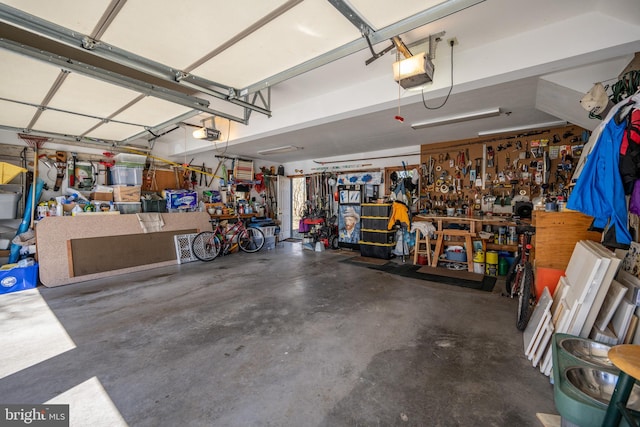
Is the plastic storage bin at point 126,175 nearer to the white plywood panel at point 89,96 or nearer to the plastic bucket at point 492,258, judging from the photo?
the white plywood panel at point 89,96

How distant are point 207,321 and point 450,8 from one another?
3661 mm

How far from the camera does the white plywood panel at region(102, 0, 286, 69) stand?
174 cm

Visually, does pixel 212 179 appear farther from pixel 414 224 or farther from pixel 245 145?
pixel 414 224

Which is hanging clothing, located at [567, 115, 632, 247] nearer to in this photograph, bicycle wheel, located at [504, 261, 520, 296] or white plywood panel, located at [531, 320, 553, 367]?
white plywood panel, located at [531, 320, 553, 367]

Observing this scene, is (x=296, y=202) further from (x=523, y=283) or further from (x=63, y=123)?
(x=523, y=283)

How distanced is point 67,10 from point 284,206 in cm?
748

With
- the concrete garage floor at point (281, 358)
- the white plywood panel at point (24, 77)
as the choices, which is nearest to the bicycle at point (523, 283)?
the concrete garage floor at point (281, 358)

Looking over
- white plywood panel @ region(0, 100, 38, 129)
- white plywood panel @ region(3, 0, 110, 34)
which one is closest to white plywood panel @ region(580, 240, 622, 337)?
white plywood panel @ region(3, 0, 110, 34)

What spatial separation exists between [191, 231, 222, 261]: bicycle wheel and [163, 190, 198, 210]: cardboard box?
2.99 ft

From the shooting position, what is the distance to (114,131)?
4.88 metres

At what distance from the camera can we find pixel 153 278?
4.76 meters

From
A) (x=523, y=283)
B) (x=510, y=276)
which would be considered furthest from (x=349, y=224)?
(x=523, y=283)

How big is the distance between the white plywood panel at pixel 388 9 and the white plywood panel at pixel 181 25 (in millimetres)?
540

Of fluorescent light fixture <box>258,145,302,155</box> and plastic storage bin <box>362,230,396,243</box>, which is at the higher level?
fluorescent light fixture <box>258,145,302,155</box>
